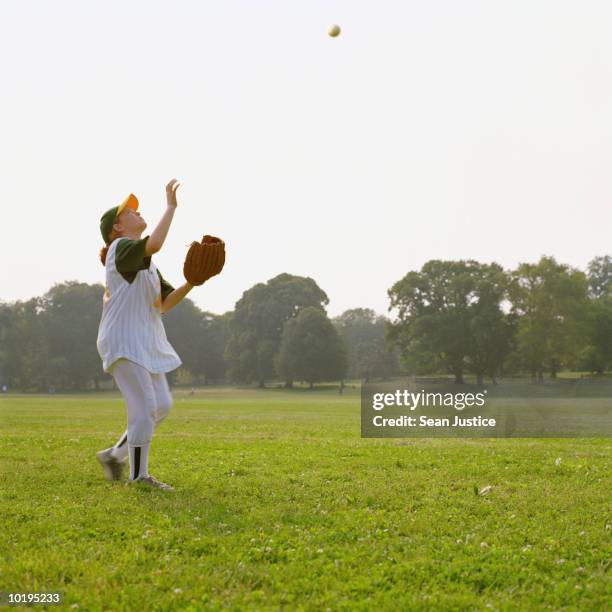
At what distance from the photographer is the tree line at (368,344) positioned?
231 feet

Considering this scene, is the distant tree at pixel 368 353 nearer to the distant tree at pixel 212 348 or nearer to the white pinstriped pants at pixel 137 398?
the distant tree at pixel 212 348

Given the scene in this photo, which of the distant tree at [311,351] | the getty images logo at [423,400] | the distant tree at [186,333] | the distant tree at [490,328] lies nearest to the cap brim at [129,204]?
the getty images logo at [423,400]

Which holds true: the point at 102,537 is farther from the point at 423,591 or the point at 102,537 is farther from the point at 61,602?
the point at 423,591

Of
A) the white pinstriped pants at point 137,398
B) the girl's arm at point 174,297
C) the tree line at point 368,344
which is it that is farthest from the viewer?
the tree line at point 368,344

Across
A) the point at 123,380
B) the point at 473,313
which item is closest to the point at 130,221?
the point at 123,380

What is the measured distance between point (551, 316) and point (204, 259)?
66051 mm

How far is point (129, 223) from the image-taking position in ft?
29.4

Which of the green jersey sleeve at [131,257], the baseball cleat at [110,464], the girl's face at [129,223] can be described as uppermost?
the girl's face at [129,223]

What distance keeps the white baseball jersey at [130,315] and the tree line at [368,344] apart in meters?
63.2

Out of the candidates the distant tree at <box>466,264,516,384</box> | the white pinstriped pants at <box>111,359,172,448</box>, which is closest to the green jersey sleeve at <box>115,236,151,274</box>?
the white pinstriped pants at <box>111,359,172,448</box>

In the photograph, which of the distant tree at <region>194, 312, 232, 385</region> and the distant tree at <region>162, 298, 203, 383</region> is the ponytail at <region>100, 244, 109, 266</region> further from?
the distant tree at <region>194, 312, 232, 385</region>

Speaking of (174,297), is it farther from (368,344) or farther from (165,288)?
(368,344)

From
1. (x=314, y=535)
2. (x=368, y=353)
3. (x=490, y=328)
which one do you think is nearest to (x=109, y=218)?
(x=314, y=535)

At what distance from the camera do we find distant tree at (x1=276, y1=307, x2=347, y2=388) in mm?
86812
